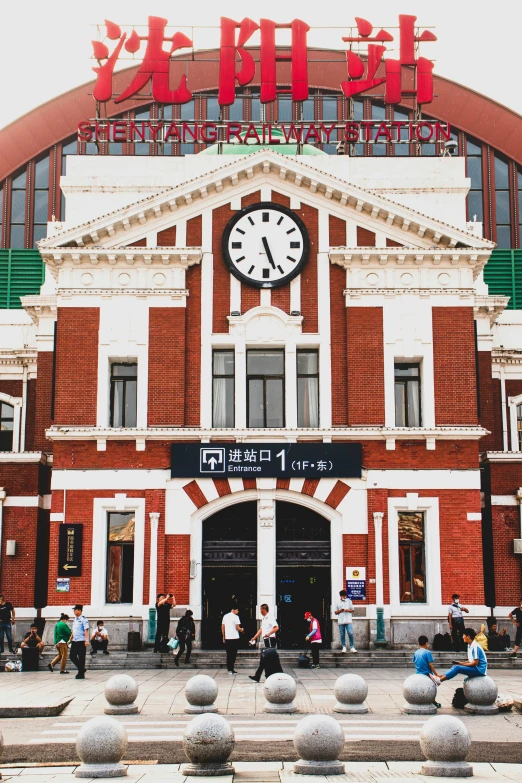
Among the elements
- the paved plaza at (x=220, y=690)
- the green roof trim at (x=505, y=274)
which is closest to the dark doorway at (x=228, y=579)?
the paved plaza at (x=220, y=690)

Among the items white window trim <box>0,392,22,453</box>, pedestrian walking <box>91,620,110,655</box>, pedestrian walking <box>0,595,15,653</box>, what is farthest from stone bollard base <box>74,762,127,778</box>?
white window trim <box>0,392,22,453</box>

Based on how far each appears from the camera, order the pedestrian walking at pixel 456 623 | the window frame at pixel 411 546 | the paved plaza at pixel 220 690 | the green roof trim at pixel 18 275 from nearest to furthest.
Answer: the paved plaza at pixel 220 690 → the pedestrian walking at pixel 456 623 → the window frame at pixel 411 546 → the green roof trim at pixel 18 275

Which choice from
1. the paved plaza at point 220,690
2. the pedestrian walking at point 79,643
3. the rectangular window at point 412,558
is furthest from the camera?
the rectangular window at point 412,558

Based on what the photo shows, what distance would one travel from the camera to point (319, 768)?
1484 cm

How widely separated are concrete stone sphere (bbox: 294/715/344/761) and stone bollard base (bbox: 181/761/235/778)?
1.20 meters

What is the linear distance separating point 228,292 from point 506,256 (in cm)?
2437

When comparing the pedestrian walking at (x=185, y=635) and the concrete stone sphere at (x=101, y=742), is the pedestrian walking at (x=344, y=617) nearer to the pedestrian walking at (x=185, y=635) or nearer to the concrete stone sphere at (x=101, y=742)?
the pedestrian walking at (x=185, y=635)

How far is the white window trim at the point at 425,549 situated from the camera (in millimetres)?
33000

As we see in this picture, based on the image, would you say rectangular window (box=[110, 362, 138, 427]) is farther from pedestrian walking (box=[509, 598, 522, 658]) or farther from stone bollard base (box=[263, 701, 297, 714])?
stone bollard base (box=[263, 701, 297, 714])

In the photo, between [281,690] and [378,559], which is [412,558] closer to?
[378,559]

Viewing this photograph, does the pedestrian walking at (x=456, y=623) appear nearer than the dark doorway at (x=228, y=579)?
Yes

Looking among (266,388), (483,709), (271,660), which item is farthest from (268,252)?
(483,709)

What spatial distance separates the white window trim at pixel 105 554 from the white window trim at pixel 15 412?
11.7 meters

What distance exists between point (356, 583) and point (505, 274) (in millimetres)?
26534
